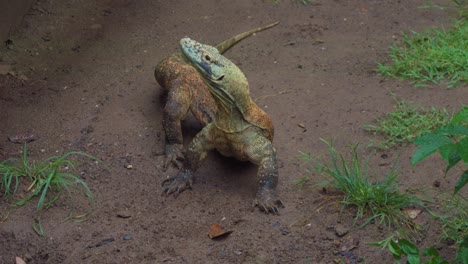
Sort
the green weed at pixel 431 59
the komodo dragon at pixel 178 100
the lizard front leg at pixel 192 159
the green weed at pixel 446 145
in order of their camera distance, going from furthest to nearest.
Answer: the green weed at pixel 431 59 < the komodo dragon at pixel 178 100 < the lizard front leg at pixel 192 159 < the green weed at pixel 446 145

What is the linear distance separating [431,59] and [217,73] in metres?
2.46

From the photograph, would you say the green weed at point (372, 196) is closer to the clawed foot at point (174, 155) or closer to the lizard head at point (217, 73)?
the lizard head at point (217, 73)

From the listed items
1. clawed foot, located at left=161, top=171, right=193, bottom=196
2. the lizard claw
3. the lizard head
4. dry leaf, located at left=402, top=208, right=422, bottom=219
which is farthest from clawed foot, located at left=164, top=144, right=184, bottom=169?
dry leaf, located at left=402, top=208, right=422, bottom=219

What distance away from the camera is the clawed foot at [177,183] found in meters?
5.05

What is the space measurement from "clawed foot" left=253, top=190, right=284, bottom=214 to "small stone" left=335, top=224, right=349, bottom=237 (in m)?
0.43

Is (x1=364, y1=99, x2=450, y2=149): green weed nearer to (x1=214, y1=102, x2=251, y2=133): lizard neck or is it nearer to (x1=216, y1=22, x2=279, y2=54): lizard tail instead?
(x1=214, y1=102, x2=251, y2=133): lizard neck

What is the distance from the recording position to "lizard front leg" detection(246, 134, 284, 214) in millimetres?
4770

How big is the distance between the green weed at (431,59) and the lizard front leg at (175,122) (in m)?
1.85

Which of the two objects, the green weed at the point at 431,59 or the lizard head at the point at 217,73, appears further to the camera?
the green weed at the point at 431,59

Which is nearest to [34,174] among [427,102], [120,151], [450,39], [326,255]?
[120,151]

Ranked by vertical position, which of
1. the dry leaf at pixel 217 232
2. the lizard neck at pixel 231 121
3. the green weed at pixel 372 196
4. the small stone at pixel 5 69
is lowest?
the small stone at pixel 5 69

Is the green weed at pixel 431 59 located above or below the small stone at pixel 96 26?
above

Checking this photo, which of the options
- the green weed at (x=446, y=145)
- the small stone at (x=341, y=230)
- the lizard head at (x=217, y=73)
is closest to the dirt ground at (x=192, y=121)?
the small stone at (x=341, y=230)

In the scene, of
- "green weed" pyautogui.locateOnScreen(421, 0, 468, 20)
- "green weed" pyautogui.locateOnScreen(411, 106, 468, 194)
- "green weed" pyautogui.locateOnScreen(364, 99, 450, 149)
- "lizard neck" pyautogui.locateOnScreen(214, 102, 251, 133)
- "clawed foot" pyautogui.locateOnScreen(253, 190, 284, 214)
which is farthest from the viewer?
"green weed" pyautogui.locateOnScreen(421, 0, 468, 20)
